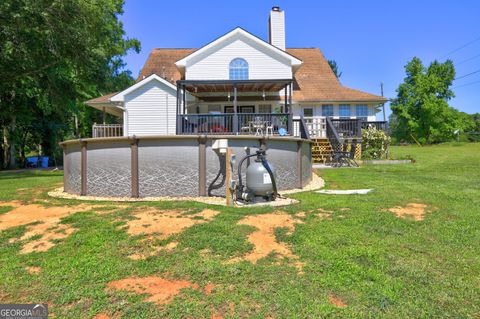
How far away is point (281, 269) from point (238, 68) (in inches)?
607

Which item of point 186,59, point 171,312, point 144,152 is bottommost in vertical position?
point 171,312

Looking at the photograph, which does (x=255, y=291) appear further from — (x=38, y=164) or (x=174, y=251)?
(x=38, y=164)

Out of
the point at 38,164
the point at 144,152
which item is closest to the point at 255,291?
the point at 144,152

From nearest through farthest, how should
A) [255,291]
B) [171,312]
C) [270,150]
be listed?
[171,312]
[255,291]
[270,150]

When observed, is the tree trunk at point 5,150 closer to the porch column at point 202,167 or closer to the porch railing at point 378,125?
the porch column at point 202,167

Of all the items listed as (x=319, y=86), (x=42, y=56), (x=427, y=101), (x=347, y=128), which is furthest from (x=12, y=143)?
(x=427, y=101)

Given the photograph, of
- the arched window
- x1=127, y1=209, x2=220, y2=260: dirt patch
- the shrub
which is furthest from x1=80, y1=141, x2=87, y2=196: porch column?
the shrub

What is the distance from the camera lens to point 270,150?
8773 mm

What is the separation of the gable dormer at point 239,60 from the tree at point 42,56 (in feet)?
17.5

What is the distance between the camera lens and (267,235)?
4.69 m

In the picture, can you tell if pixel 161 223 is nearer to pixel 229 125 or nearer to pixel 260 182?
pixel 260 182

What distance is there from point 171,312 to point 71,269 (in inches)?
66.0

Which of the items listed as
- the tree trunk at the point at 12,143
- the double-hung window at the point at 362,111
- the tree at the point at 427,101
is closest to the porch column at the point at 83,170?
the double-hung window at the point at 362,111

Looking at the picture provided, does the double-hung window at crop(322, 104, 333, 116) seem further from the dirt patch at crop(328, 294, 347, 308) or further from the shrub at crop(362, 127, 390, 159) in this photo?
the dirt patch at crop(328, 294, 347, 308)
